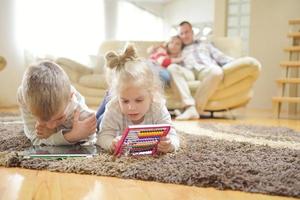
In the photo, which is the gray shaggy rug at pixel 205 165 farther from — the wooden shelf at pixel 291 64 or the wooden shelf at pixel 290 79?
the wooden shelf at pixel 291 64

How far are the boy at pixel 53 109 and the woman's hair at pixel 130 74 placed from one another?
6.2 inches

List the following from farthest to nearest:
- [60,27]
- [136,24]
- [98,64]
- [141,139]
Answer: [136,24] < [60,27] < [98,64] < [141,139]

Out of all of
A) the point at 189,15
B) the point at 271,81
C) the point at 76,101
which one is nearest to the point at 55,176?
the point at 76,101

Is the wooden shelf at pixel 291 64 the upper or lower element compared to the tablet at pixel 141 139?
upper

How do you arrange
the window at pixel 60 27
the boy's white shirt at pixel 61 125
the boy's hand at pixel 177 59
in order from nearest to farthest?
the boy's white shirt at pixel 61 125
the boy's hand at pixel 177 59
the window at pixel 60 27

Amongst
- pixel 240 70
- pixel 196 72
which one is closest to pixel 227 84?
pixel 240 70

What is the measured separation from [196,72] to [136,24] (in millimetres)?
2563

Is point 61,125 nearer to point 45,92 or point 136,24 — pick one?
point 45,92

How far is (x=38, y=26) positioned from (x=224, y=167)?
3.46 metres

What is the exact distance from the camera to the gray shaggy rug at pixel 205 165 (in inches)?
42.8

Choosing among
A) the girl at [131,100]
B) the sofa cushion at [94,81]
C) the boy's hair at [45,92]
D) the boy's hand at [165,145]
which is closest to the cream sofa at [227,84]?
the sofa cushion at [94,81]

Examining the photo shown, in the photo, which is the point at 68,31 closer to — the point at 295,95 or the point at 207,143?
the point at 295,95

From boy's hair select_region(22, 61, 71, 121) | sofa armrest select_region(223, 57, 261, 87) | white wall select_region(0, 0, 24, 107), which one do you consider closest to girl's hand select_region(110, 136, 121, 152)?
boy's hair select_region(22, 61, 71, 121)

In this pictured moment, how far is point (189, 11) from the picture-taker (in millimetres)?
5879
